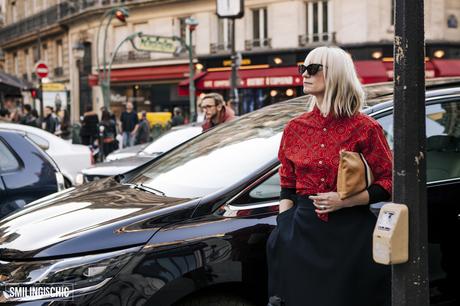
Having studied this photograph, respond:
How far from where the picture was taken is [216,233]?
3.03 metres

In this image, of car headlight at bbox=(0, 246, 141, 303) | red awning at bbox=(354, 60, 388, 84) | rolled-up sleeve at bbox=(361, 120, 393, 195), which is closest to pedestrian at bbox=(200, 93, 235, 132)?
car headlight at bbox=(0, 246, 141, 303)

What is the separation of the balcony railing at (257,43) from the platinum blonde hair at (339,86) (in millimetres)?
25808

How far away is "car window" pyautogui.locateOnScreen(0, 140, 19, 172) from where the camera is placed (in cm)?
579

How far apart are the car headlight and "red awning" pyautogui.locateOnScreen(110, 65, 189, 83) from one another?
2908 cm

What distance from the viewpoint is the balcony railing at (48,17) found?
124 feet

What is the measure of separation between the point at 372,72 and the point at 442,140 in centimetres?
2177

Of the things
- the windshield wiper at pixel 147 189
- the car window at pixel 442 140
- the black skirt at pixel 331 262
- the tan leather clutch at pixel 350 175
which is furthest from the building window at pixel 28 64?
the tan leather clutch at pixel 350 175

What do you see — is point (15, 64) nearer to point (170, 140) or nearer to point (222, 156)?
point (170, 140)

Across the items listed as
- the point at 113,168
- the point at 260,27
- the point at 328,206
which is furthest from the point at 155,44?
the point at 328,206

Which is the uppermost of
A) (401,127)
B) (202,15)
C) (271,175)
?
(202,15)

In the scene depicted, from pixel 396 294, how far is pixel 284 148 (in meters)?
0.92

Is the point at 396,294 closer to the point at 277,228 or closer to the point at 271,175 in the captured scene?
the point at 277,228

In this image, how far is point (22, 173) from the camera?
5.84 metres

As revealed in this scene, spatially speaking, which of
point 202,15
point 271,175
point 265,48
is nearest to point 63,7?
point 202,15
